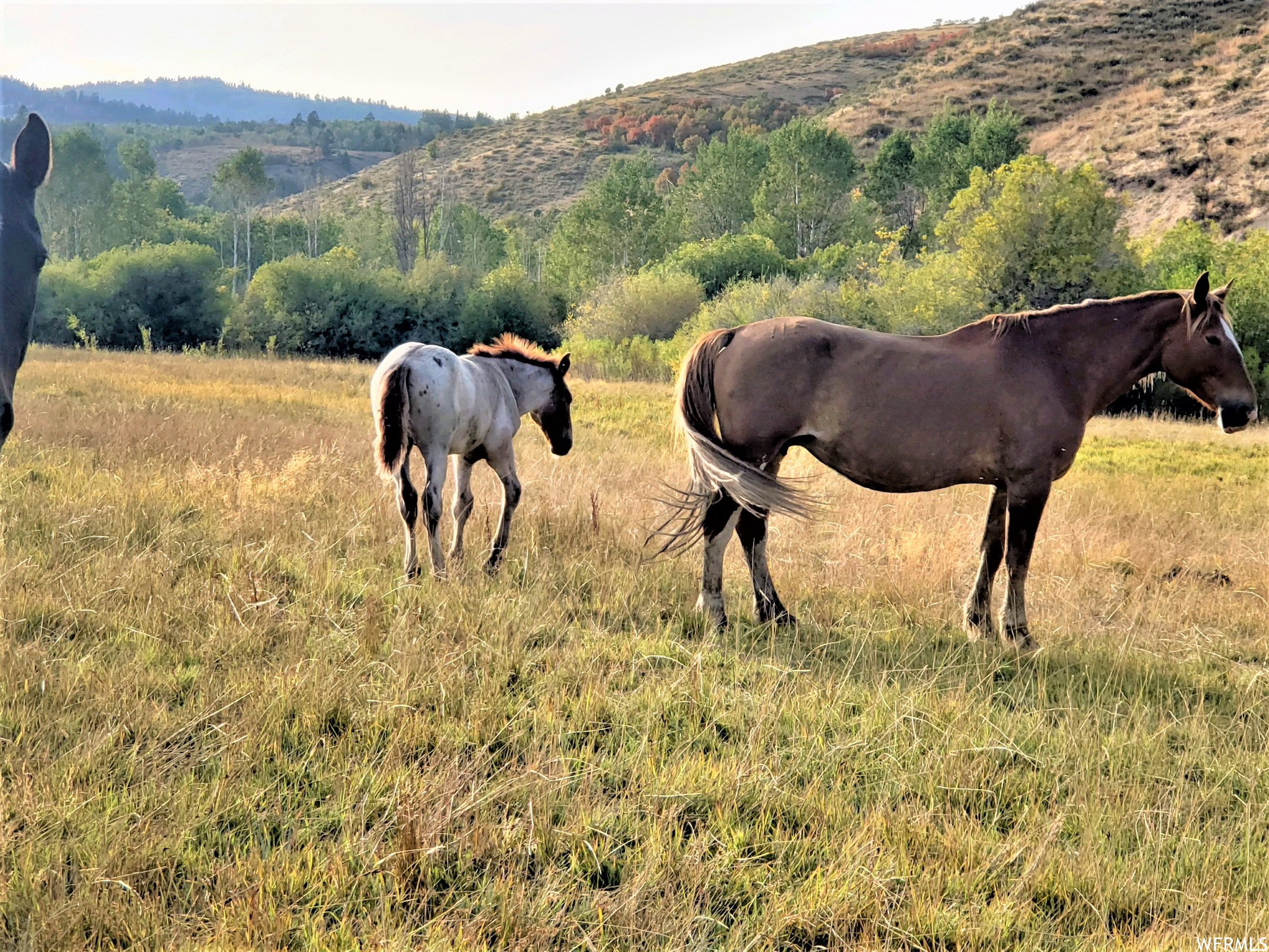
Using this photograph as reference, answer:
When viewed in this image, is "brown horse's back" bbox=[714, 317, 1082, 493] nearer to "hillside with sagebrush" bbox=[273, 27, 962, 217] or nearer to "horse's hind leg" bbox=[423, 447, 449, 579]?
"horse's hind leg" bbox=[423, 447, 449, 579]

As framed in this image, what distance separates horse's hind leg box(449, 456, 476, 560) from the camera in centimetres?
618

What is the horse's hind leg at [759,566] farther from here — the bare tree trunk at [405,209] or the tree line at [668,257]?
the bare tree trunk at [405,209]

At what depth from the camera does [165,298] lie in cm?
3562

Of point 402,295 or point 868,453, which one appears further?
point 402,295

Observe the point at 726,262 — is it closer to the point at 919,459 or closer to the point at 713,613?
the point at 919,459

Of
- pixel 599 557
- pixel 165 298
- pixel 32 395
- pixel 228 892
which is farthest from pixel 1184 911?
pixel 165 298

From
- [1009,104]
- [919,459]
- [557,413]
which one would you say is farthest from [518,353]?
[1009,104]

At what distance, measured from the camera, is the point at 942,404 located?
15.9 feet

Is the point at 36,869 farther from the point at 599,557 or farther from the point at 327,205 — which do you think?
the point at 327,205

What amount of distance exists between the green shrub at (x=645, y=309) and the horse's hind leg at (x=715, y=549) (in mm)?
28889

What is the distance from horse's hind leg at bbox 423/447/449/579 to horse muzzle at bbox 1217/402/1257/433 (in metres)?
5.02

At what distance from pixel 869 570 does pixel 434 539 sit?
3.22m

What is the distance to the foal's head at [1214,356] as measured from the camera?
4.78 meters

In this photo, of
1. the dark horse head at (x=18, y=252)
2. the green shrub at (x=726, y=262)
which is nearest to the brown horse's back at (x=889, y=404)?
the dark horse head at (x=18, y=252)
